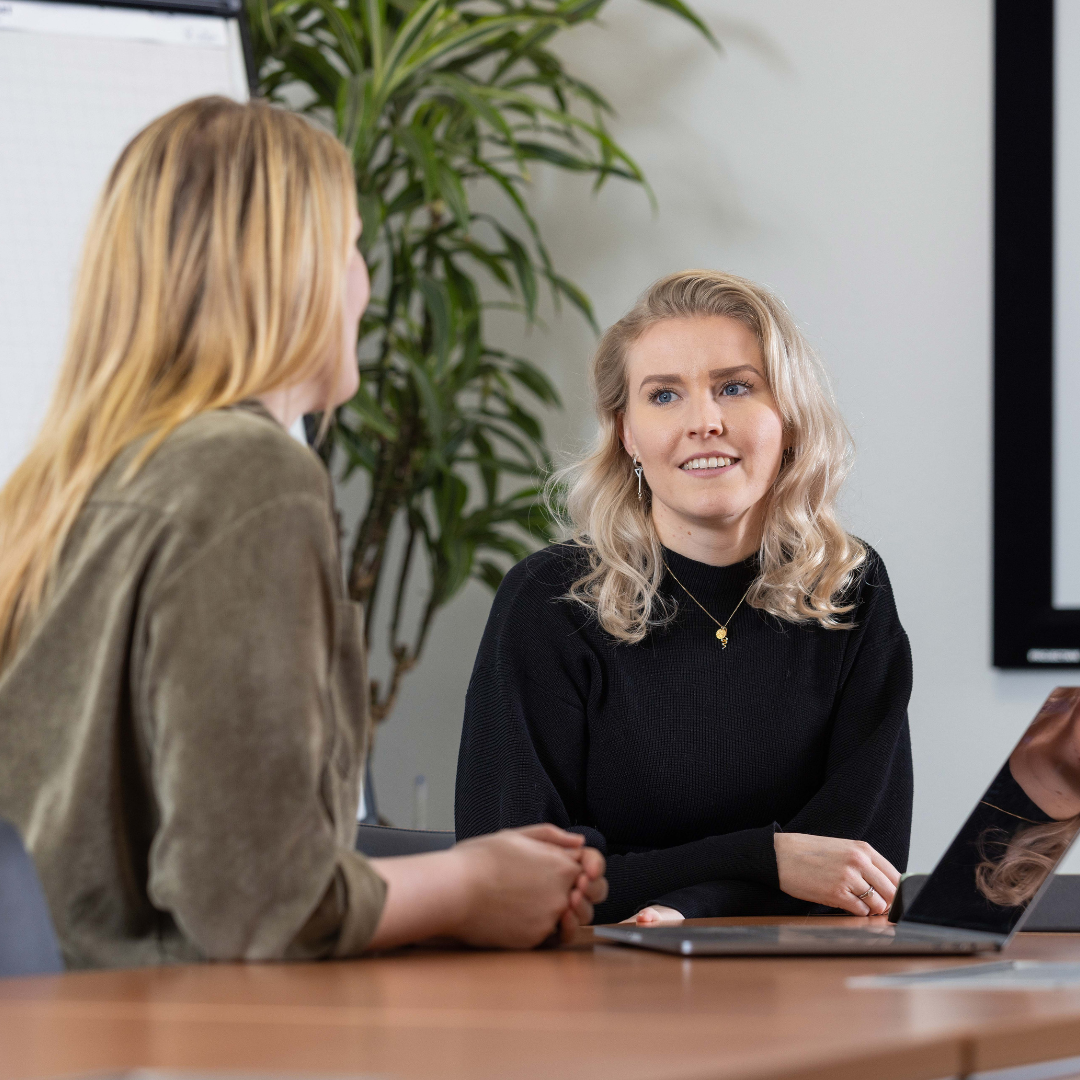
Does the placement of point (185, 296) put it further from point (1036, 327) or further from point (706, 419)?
point (1036, 327)

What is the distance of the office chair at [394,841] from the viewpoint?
1.62m

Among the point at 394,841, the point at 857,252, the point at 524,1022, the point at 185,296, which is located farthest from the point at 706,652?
the point at 857,252

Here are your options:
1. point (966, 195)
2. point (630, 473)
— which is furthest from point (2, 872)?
point (966, 195)

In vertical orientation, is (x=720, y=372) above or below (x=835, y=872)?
above

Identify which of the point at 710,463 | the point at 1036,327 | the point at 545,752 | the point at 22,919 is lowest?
the point at 545,752

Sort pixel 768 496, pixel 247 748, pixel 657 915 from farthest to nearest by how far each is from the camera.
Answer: pixel 768 496
pixel 657 915
pixel 247 748

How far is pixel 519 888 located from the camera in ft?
2.95

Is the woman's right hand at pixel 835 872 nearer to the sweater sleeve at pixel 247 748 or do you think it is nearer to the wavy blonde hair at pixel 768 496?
the wavy blonde hair at pixel 768 496

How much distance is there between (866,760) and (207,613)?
1.05 m

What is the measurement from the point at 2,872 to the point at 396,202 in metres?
1.90

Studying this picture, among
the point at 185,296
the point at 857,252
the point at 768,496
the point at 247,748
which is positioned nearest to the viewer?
the point at 247,748

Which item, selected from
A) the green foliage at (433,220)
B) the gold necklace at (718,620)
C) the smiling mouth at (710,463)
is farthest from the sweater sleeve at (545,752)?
the green foliage at (433,220)

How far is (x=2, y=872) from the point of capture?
29.4 inches

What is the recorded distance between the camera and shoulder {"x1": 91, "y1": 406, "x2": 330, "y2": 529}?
79 cm
